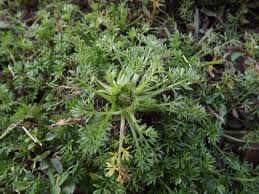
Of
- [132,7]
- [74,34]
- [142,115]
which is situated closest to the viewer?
[142,115]

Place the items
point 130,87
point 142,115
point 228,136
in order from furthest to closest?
point 228,136 → point 142,115 → point 130,87

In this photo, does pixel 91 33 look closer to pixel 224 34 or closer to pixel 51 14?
pixel 51 14

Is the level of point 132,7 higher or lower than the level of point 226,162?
higher

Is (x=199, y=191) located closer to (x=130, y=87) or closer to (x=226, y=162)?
(x=226, y=162)

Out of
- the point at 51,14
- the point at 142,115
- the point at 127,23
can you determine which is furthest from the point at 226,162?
the point at 51,14

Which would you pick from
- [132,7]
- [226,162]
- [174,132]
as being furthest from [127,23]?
[226,162]

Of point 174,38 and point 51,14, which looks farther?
Result: point 51,14

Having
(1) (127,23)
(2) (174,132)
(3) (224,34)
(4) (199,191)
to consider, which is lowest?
(4) (199,191)
